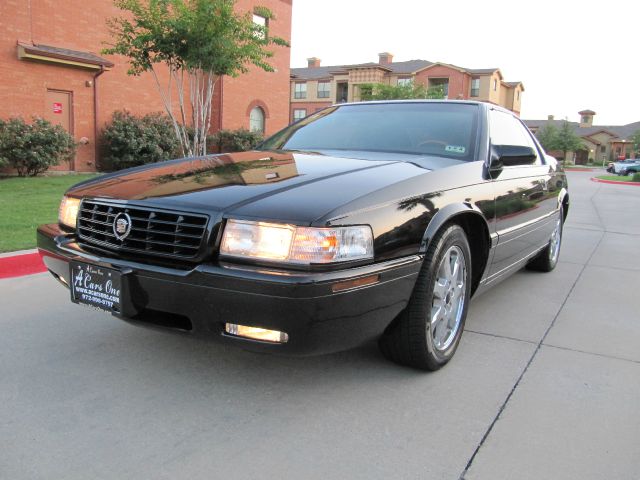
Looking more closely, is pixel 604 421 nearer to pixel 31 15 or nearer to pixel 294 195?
pixel 294 195

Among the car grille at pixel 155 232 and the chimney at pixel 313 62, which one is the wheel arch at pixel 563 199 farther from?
the chimney at pixel 313 62

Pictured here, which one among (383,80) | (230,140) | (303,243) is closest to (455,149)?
(303,243)

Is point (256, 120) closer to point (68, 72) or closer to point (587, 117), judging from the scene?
point (68, 72)

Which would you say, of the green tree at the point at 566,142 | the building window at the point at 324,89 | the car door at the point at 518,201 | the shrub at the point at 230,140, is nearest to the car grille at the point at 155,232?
the car door at the point at 518,201

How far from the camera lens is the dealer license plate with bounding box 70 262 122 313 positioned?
8.39ft

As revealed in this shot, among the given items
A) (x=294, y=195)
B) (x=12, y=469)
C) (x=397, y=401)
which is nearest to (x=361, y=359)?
(x=397, y=401)

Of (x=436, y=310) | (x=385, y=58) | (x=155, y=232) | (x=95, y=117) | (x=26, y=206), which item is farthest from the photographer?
(x=385, y=58)

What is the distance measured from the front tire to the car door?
1.76 ft

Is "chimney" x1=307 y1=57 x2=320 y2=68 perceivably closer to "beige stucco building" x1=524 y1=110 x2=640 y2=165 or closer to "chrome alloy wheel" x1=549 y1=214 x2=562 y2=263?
"beige stucco building" x1=524 y1=110 x2=640 y2=165

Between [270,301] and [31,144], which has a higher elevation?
[31,144]

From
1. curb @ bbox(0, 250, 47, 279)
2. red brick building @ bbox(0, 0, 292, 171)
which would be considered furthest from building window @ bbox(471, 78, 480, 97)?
curb @ bbox(0, 250, 47, 279)

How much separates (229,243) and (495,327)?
230cm

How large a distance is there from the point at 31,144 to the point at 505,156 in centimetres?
1287

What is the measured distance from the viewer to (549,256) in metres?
5.54
